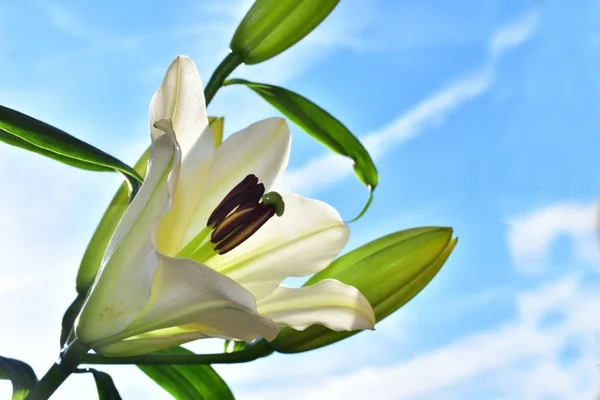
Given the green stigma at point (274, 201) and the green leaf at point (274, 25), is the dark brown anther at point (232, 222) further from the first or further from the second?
the green leaf at point (274, 25)

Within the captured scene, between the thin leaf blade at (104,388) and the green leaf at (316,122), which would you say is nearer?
the thin leaf blade at (104,388)

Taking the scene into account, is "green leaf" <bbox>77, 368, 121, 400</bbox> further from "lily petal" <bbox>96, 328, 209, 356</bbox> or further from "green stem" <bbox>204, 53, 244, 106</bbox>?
"green stem" <bbox>204, 53, 244, 106</bbox>

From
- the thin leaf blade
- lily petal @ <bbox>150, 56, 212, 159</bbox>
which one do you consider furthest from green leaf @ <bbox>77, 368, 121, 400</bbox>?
lily petal @ <bbox>150, 56, 212, 159</bbox>

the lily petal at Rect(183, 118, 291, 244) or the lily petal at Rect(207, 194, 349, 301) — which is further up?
the lily petal at Rect(183, 118, 291, 244)

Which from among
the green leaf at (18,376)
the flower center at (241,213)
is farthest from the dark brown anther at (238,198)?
the green leaf at (18,376)

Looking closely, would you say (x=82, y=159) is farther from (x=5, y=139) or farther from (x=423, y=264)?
(x=423, y=264)

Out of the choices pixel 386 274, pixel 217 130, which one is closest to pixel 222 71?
pixel 217 130
